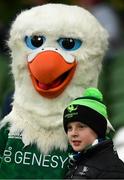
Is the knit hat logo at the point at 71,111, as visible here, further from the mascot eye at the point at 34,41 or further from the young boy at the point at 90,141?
the mascot eye at the point at 34,41

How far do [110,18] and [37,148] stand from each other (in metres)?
4.23

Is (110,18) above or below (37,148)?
above

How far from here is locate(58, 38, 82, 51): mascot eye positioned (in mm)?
5070

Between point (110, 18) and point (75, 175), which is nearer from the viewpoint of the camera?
point (75, 175)

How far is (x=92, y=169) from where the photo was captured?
458 centimetres

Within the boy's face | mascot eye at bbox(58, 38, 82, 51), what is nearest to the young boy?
the boy's face

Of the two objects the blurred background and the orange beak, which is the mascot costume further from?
the blurred background

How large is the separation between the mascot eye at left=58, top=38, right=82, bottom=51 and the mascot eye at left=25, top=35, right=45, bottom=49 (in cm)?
11

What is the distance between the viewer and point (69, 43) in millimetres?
5070

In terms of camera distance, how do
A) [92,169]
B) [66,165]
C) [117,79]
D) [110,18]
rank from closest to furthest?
[92,169]
[66,165]
[117,79]
[110,18]

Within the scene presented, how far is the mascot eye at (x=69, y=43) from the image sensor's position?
5070 millimetres

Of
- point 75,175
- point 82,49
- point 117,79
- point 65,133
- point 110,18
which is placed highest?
point 110,18

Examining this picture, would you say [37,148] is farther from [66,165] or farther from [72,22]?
[72,22]

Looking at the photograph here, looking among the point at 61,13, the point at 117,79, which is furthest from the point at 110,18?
the point at 61,13
